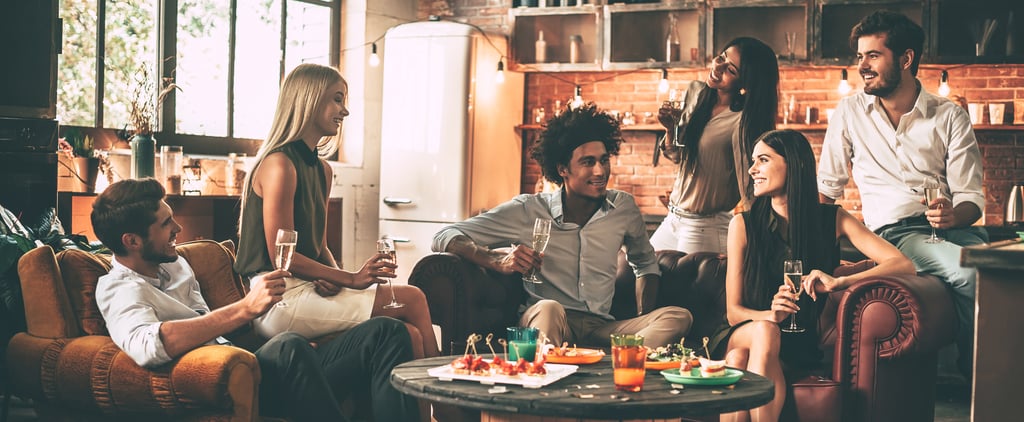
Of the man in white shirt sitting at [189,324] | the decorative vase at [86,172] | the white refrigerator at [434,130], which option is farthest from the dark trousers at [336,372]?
the white refrigerator at [434,130]

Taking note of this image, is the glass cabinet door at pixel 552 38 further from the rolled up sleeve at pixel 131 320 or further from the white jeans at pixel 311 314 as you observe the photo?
the rolled up sleeve at pixel 131 320

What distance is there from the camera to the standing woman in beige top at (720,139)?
4.49m

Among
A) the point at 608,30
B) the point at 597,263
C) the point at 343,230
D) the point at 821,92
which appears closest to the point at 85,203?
the point at 343,230

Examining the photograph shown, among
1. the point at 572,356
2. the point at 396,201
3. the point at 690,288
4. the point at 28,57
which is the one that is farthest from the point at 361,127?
the point at 572,356

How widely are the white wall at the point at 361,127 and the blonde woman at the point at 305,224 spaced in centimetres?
407

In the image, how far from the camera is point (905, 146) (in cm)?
441

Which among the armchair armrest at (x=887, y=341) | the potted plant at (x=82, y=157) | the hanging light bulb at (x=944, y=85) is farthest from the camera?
the hanging light bulb at (x=944, y=85)

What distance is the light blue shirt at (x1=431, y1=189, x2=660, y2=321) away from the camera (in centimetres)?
428

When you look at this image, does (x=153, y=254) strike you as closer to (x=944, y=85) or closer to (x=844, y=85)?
(x=844, y=85)

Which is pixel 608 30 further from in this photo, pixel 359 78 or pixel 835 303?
pixel 835 303

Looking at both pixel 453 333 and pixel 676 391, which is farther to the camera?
pixel 453 333

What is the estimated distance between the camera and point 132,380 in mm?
2951

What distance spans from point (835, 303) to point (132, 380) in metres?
2.35

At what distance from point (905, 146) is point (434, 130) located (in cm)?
372
